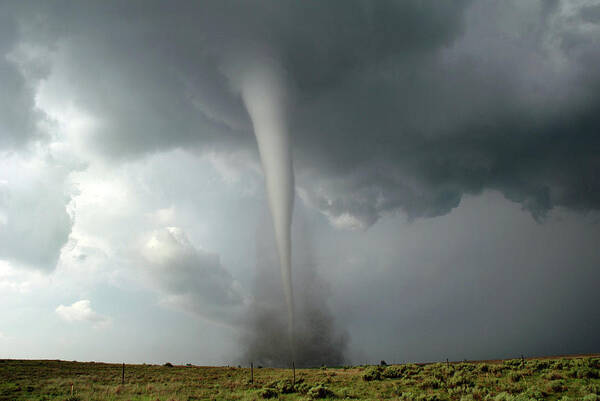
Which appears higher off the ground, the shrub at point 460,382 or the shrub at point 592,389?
the shrub at point 592,389

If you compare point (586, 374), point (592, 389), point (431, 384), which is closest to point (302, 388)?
point (431, 384)

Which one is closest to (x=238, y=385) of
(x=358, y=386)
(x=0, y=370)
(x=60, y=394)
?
(x=358, y=386)

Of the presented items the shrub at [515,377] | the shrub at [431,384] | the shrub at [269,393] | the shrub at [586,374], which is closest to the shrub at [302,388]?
the shrub at [269,393]

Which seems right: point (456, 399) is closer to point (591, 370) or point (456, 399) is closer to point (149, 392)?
point (591, 370)

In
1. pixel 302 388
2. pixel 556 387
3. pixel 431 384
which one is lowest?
pixel 302 388

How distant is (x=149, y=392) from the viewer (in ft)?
121

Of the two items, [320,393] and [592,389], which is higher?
[592,389]

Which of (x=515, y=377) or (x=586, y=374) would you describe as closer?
(x=586, y=374)

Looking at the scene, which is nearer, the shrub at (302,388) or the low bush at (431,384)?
the low bush at (431,384)

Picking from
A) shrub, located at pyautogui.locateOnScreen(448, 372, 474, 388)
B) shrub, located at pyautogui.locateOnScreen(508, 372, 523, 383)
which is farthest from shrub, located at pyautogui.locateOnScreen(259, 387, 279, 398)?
shrub, located at pyautogui.locateOnScreen(508, 372, 523, 383)

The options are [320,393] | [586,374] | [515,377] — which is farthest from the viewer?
[515,377]

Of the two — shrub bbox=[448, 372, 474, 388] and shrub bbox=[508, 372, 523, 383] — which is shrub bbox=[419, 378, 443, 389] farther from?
shrub bbox=[508, 372, 523, 383]

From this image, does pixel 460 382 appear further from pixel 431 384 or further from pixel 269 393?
pixel 269 393

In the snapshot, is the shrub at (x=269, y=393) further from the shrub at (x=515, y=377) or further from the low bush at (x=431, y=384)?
the shrub at (x=515, y=377)
